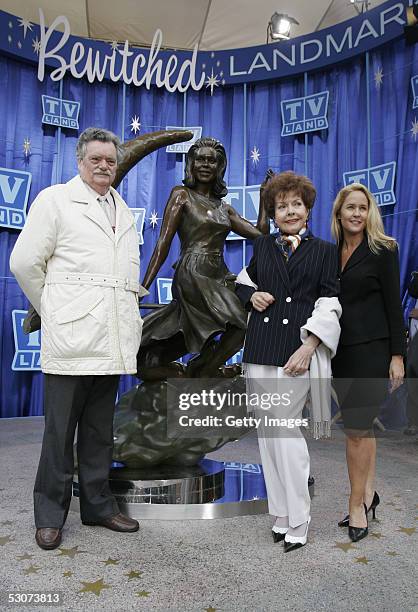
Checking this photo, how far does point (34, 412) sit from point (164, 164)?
113 inches

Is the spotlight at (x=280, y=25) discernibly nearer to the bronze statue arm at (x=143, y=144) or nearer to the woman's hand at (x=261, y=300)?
the bronze statue arm at (x=143, y=144)

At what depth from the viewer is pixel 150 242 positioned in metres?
6.00

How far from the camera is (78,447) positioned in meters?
2.20

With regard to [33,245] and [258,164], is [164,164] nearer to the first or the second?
[258,164]

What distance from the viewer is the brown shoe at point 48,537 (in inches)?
77.4

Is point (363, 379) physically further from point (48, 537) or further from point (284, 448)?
point (48, 537)

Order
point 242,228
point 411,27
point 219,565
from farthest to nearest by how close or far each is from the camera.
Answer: point 411,27 < point 242,228 < point 219,565

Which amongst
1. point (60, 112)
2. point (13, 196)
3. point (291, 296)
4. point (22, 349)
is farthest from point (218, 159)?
point (60, 112)

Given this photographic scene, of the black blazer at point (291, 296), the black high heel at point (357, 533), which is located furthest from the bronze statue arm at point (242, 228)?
the black high heel at point (357, 533)

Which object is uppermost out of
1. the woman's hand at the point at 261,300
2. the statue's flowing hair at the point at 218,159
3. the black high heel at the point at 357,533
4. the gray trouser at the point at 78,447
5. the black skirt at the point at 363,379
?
the statue's flowing hair at the point at 218,159

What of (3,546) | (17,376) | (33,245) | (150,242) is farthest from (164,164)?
(3,546)

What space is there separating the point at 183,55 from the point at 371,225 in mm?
4735

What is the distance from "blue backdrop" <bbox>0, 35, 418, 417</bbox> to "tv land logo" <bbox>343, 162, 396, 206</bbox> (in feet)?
0.19

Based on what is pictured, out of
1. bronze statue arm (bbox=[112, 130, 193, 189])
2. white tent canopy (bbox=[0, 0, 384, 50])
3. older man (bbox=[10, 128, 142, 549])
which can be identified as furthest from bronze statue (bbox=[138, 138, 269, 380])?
white tent canopy (bbox=[0, 0, 384, 50])
